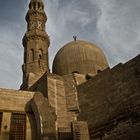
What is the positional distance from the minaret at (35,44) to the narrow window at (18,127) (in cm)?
598

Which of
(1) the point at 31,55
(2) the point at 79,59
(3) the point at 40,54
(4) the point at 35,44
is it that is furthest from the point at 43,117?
(4) the point at 35,44

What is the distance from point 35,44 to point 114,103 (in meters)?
11.5

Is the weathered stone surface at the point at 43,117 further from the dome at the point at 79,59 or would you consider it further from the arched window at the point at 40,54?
the arched window at the point at 40,54

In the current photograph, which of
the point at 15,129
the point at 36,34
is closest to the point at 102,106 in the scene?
the point at 15,129

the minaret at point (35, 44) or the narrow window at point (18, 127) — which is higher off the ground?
the minaret at point (35, 44)

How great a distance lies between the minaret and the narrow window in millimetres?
5977

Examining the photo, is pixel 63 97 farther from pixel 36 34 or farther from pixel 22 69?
pixel 36 34

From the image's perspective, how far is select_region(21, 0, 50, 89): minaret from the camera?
2081cm

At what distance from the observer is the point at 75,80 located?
15977mm

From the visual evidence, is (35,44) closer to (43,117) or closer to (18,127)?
(18,127)

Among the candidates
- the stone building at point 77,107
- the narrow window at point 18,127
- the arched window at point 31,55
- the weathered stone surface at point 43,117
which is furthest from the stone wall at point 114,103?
the arched window at point 31,55

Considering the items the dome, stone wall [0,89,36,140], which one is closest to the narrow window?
stone wall [0,89,36,140]

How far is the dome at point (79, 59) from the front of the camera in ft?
59.8

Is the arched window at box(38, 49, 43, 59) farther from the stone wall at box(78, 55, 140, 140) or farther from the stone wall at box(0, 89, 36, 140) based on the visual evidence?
the stone wall at box(0, 89, 36, 140)
